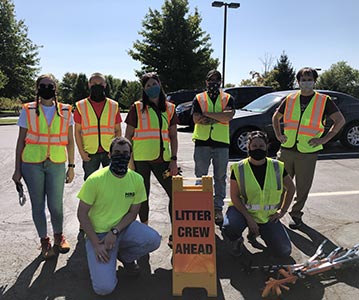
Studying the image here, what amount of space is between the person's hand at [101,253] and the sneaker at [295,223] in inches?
97.3

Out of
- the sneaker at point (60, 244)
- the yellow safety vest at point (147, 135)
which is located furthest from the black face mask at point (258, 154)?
the sneaker at point (60, 244)

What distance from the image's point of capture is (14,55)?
32.3 metres

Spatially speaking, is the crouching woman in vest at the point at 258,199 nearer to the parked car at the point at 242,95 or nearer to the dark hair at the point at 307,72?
the dark hair at the point at 307,72

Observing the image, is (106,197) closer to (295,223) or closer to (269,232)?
(269,232)

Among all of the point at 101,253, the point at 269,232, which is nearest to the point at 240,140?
the point at 269,232

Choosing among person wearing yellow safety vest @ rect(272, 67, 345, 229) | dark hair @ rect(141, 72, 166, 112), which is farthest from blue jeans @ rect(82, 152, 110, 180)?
person wearing yellow safety vest @ rect(272, 67, 345, 229)

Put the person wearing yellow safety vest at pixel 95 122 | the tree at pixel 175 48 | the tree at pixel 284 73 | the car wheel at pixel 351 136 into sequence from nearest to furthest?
the person wearing yellow safety vest at pixel 95 122, the car wheel at pixel 351 136, the tree at pixel 175 48, the tree at pixel 284 73

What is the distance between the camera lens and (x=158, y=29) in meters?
27.3

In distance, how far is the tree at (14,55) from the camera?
105 feet

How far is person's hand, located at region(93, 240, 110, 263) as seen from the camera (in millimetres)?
3000

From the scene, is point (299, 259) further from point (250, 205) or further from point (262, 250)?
point (250, 205)

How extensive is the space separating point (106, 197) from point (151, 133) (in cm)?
100

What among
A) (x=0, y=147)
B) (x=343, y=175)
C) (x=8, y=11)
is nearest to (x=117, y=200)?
(x=343, y=175)

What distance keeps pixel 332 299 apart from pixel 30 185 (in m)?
2.96
